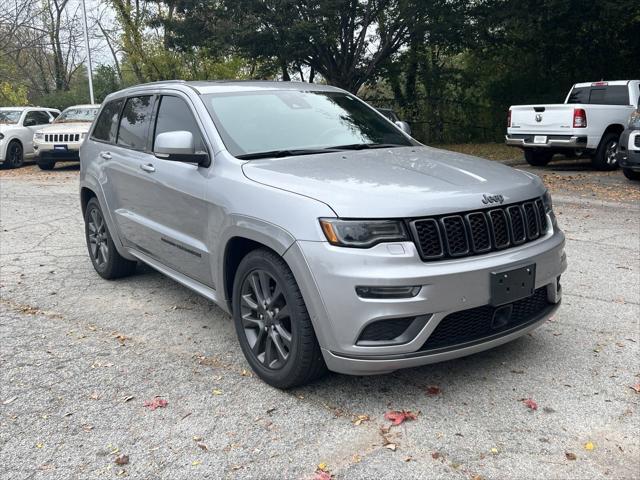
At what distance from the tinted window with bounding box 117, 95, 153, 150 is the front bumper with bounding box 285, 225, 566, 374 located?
7.87 feet

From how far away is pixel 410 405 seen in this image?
136 inches

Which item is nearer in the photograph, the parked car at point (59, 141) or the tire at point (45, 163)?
the parked car at point (59, 141)

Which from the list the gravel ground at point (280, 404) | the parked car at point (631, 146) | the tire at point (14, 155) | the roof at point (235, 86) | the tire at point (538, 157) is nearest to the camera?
the gravel ground at point (280, 404)

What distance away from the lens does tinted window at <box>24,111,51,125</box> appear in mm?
19120

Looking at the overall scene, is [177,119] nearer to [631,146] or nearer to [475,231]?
[475,231]

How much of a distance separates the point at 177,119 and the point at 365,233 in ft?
6.91

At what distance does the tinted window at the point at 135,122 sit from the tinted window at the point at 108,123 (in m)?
0.15

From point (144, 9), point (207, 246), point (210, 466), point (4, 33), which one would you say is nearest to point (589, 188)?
point (207, 246)

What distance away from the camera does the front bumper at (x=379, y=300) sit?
310cm

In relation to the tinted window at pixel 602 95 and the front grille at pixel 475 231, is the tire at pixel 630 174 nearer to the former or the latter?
the tinted window at pixel 602 95

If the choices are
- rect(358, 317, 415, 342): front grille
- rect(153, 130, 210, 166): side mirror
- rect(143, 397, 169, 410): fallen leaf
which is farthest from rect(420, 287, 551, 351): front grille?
rect(153, 130, 210, 166): side mirror

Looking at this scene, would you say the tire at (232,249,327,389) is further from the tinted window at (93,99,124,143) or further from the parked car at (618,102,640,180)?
the parked car at (618,102,640,180)

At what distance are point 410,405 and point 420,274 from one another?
0.80 meters

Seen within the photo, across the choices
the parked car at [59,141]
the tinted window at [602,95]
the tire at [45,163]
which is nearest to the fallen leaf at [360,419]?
the tinted window at [602,95]
